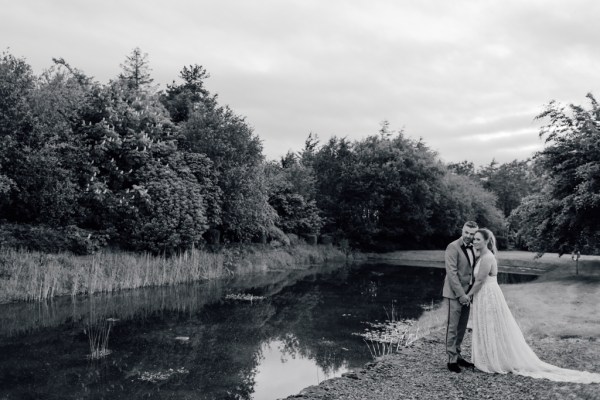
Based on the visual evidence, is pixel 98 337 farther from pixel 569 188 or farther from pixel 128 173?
pixel 569 188

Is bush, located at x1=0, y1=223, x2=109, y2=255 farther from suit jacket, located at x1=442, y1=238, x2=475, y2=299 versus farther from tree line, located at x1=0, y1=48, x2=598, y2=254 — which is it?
suit jacket, located at x1=442, y1=238, x2=475, y2=299

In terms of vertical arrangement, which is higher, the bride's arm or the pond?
the bride's arm

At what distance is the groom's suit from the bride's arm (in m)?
0.19

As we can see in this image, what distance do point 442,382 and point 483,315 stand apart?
1.35 m

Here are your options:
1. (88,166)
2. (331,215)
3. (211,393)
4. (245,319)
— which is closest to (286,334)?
(245,319)

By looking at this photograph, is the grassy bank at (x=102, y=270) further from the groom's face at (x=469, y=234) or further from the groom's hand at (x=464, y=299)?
the groom's face at (x=469, y=234)

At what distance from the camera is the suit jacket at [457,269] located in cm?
855

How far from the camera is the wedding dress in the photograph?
8344mm

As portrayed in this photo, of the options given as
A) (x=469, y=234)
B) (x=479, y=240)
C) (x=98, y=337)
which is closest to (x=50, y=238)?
(x=98, y=337)

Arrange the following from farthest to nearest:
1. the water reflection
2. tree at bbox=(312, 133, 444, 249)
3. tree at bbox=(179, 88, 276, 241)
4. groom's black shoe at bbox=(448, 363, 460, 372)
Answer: tree at bbox=(312, 133, 444, 249), tree at bbox=(179, 88, 276, 241), the water reflection, groom's black shoe at bbox=(448, 363, 460, 372)

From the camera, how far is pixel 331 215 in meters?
47.0

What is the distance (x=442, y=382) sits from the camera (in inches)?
312

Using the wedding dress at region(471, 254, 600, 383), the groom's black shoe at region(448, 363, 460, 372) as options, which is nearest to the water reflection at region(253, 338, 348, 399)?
the groom's black shoe at region(448, 363, 460, 372)

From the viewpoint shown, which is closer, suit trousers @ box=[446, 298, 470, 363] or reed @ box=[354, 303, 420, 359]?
suit trousers @ box=[446, 298, 470, 363]
